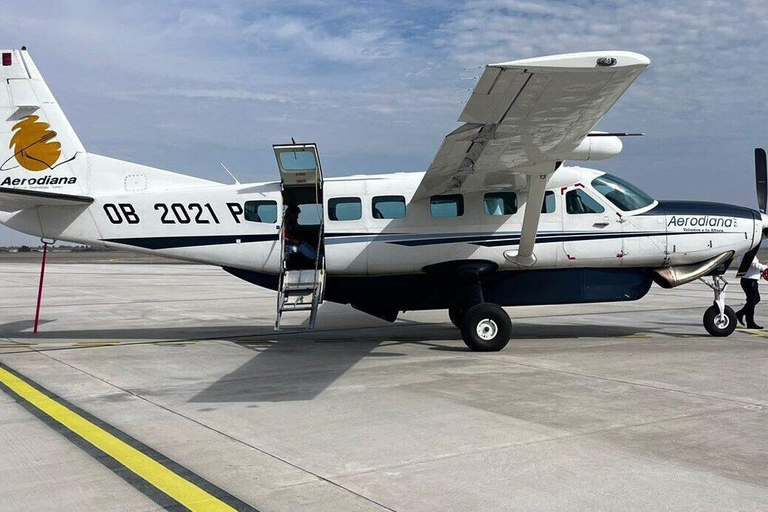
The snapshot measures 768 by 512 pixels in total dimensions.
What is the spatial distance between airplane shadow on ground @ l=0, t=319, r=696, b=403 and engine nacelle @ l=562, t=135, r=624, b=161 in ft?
10.3

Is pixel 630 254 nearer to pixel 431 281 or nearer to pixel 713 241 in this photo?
pixel 713 241

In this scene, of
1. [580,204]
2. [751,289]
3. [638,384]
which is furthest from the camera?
[751,289]

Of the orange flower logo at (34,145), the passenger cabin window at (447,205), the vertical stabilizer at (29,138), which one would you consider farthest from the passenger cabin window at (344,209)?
the orange flower logo at (34,145)

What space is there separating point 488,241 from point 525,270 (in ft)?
2.92

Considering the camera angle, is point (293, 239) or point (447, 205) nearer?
point (447, 205)

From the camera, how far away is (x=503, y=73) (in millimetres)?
7152

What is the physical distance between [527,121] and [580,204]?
381cm

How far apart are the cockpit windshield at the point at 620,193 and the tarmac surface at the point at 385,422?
2.30 m

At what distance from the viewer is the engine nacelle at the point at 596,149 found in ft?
32.4

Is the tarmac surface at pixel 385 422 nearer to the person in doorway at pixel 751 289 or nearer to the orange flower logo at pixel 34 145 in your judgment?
the person in doorway at pixel 751 289

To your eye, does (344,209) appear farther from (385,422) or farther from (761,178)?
(761,178)

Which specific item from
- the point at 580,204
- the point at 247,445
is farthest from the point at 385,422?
the point at 580,204

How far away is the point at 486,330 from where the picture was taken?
36.0 ft

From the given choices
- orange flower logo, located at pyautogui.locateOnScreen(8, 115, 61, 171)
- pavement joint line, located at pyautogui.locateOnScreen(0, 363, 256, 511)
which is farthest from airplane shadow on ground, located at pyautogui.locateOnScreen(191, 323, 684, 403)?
orange flower logo, located at pyautogui.locateOnScreen(8, 115, 61, 171)
